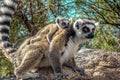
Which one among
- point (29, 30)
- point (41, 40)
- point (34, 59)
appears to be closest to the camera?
point (34, 59)

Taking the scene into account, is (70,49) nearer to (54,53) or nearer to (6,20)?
(54,53)

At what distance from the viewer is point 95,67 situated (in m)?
8.14

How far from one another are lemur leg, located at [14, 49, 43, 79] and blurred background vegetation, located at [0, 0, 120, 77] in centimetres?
370

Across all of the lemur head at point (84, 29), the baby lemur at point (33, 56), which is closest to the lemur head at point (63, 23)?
the lemur head at point (84, 29)

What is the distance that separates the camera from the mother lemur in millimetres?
7656

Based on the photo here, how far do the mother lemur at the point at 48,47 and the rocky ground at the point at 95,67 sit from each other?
0.52ft

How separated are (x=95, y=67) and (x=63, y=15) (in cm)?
471

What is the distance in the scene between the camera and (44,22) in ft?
40.8

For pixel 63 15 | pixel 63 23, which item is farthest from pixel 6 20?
pixel 63 15

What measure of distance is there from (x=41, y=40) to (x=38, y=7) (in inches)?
164

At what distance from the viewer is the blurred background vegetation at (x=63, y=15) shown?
39.5ft

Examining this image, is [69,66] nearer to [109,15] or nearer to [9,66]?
[9,66]

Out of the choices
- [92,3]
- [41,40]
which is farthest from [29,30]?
[41,40]

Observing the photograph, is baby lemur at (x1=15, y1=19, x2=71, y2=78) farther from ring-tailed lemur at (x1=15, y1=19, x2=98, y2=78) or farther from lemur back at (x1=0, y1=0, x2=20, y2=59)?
lemur back at (x1=0, y1=0, x2=20, y2=59)
